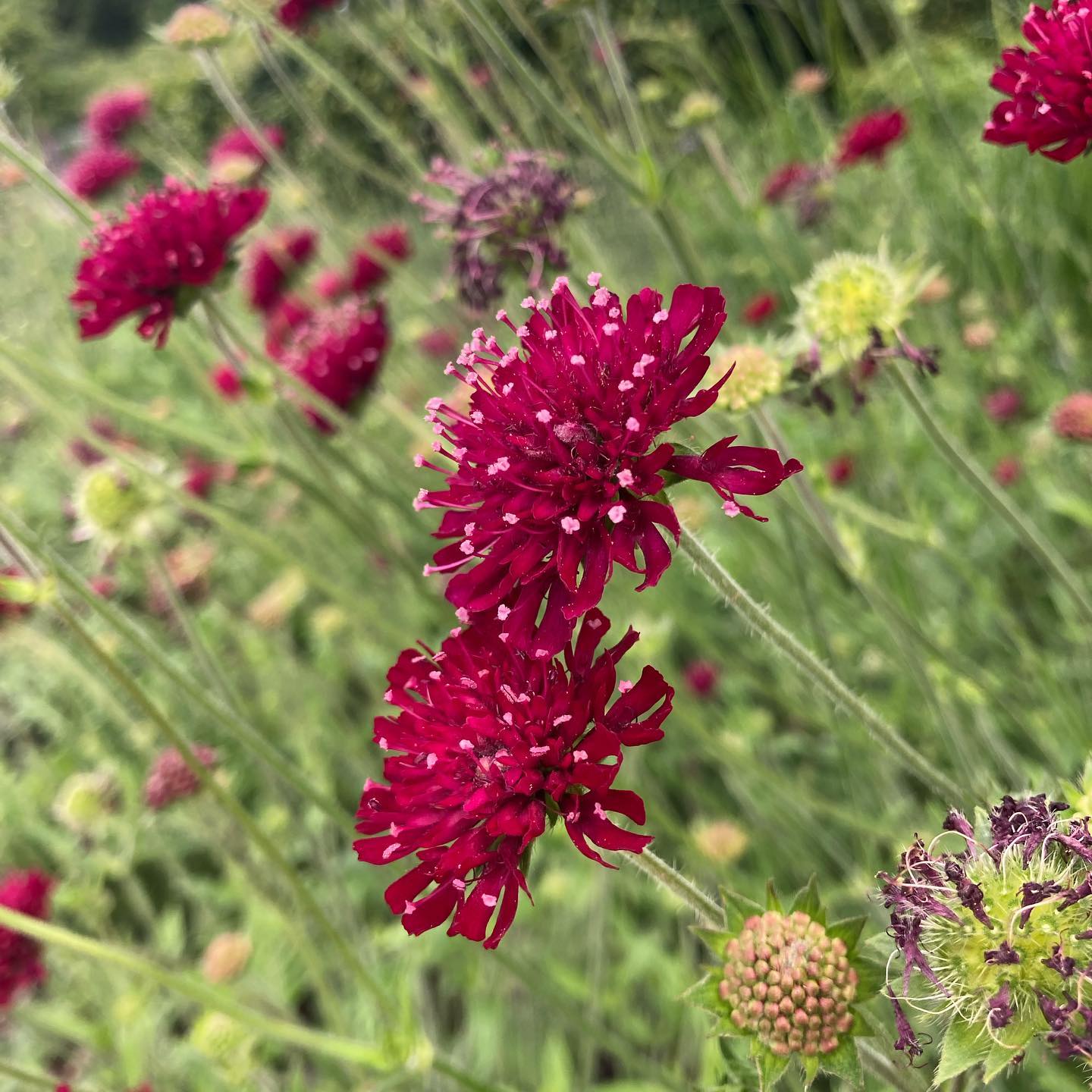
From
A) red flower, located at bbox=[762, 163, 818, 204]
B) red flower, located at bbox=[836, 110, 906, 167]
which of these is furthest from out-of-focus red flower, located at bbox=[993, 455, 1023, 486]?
→ red flower, located at bbox=[762, 163, 818, 204]

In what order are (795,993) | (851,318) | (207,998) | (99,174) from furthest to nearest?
(99,174) < (851,318) < (207,998) < (795,993)

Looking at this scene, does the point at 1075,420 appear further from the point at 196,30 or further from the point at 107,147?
the point at 107,147

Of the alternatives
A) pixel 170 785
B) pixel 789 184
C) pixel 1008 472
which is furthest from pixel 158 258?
pixel 789 184

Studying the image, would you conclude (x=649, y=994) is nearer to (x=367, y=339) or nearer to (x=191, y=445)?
(x=367, y=339)

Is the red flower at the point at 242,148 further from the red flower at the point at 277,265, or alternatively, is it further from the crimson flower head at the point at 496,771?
the crimson flower head at the point at 496,771

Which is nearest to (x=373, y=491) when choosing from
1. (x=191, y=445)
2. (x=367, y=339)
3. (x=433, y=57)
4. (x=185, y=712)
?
(x=367, y=339)

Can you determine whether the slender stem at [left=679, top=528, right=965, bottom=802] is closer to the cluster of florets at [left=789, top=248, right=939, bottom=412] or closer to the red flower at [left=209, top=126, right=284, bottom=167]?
the cluster of florets at [left=789, top=248, right=939, bottom=412]
